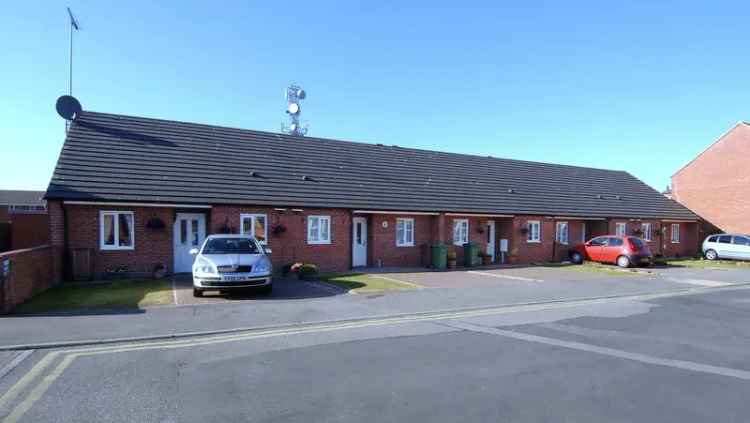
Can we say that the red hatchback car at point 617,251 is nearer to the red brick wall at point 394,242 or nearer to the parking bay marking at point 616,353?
the red brick wall at point 394,242

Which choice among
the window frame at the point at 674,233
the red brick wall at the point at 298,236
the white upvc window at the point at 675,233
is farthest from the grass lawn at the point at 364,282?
the white upvc window at the point at 675,233

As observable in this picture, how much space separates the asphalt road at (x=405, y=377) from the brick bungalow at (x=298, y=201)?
28.7ft

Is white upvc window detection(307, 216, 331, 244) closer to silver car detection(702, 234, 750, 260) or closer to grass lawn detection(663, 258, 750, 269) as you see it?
grass lawn detection(663, 258, 750, 269)

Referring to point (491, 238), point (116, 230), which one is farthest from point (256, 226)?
point (491, 238)

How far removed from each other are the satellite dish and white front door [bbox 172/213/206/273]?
6383mm

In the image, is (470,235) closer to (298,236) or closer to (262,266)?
(298,236)

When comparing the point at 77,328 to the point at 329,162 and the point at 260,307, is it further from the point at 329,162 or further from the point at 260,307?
the point at 329,162

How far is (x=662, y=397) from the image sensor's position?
15.5 feet

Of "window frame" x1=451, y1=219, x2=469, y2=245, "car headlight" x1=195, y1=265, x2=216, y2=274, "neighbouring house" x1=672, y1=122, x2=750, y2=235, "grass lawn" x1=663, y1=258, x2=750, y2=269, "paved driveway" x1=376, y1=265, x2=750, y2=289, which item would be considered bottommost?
"grass lawn" x1=663, y1=258, x2=750, y2=269

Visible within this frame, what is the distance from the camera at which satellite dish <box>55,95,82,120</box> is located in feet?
55.7

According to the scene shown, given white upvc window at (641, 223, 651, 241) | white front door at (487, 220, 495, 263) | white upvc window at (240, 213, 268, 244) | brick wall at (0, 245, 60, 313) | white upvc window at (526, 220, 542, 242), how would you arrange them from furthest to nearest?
white upvc window at (641, 223, 651, 241) → white upvc window at (526, 220, 542, 242) → white front door at (487, 220, 495, 263) → white upvc window at (240, 213, 268, 244) → brick wall at (0, 245, 60, 313)

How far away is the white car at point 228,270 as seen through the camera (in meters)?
10.4

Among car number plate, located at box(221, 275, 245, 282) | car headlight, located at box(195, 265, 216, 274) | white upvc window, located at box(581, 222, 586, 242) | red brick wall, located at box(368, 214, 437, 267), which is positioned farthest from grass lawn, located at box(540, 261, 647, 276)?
car headlight, located at box(195, 265, 216, 274)

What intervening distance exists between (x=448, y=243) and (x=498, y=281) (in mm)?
5592
